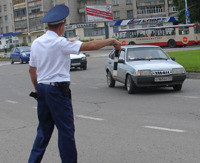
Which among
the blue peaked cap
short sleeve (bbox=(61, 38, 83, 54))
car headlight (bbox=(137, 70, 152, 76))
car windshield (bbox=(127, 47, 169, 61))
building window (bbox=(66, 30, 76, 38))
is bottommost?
car headlight (bbox=(137, 70, 152, 76))

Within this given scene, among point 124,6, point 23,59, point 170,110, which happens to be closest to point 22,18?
point 124,6

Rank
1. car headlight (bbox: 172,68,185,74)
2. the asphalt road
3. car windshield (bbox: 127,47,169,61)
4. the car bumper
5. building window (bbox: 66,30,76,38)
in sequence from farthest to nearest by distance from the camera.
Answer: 1. building window (bbox: 66,30,76,38)
2. car windshield (bbox: 127,47,169,61)
3. car headlight (bbox: 172,68,185,74)
4. the car bumper
5. the asphalt road

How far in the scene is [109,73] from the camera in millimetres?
15477

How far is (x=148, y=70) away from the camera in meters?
12.4

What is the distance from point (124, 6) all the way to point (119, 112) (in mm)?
77225

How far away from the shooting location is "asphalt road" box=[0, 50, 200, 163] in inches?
230

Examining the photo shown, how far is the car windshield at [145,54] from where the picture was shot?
1380cm

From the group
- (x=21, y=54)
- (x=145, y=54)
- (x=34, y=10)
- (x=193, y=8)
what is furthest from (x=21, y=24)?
(x=145, y=54)

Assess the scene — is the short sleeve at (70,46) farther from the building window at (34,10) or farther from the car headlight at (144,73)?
the building window at (34,10)

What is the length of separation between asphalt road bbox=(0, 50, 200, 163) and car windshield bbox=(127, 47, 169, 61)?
48.5 inches

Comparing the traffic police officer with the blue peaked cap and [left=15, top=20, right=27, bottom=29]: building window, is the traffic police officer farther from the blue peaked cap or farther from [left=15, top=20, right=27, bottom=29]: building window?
[left=15, top=20, right=27, bottom=29]: building window

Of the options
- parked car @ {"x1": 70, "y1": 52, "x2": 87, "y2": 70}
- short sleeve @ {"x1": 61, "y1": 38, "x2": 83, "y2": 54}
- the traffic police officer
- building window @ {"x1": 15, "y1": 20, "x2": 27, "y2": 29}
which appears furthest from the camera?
building window @ {"x1": 15, "y1": 20, "x2": 27, "y2": 29}

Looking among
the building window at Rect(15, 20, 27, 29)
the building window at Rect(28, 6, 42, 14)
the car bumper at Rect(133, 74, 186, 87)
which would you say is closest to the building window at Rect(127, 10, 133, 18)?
the building window at Rect(28, 6, 42, 14)

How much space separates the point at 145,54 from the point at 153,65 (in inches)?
51.7
